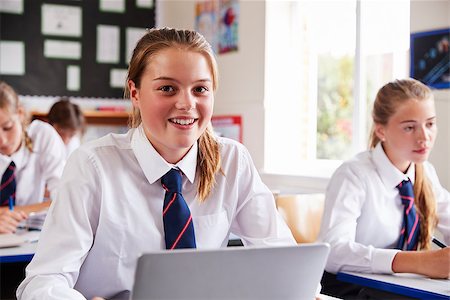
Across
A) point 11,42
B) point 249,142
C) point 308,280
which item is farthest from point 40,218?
point 11,42

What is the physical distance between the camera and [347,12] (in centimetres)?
373

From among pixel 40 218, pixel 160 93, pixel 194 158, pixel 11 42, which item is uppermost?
pixel 11 42

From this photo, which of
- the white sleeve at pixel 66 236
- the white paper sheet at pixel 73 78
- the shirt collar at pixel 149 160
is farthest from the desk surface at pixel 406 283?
the white paper sheet at pixel 73 78

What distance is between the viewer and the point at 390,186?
220cm

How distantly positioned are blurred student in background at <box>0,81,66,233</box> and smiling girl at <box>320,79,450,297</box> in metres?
1.27

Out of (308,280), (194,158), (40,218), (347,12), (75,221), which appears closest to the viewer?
(308,280)

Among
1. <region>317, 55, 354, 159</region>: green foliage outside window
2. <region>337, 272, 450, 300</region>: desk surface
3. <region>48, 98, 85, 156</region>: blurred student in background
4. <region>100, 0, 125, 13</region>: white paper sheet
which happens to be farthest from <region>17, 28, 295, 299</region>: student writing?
<region>100, 0, 125, 13</region>: white paper sheet

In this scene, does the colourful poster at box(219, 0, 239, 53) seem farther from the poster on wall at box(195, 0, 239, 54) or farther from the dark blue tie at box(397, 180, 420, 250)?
the dark blue tie at box(397, 180, 420, 250)

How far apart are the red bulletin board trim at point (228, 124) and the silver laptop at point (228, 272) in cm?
323

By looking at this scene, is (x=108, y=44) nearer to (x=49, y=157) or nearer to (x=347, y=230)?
(x=49, y=157)

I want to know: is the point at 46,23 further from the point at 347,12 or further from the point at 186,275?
the point at 186,275

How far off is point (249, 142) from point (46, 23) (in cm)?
201

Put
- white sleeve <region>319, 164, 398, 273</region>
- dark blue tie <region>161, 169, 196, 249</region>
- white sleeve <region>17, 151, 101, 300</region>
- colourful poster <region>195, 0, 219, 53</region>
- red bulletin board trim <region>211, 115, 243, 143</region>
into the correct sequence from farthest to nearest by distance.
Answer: colourful poster <region>195, 0, 219, 53</region> → red bulletin board trim <region>211, 115, 243, 143</region> → white sleeve <region>319, 164, 398, 273</region> → dark blue tie <region>161, 169, 196, 249</region> → white sleeve <region>17, 151, 101, 300</region>

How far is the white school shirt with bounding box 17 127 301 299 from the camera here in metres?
1.31
